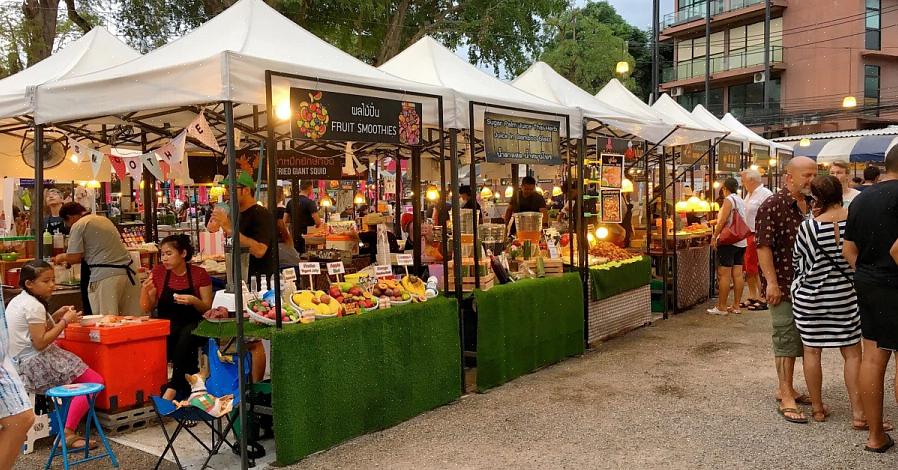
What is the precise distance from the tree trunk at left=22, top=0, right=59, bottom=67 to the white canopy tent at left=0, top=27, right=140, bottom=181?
650 cm

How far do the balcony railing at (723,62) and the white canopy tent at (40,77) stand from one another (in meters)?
33.5

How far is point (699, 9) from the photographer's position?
39969 mm

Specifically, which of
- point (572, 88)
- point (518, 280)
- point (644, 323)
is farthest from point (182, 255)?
point (644, 323)

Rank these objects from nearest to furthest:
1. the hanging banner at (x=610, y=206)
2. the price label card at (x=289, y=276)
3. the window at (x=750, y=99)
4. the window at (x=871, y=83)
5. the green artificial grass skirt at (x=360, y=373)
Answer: the green artificial grass skirt at (x=360, y=373) → the price label card at (x=289, y=276) → the hanging banner at (x=610, y=206) → the window at (x=871, y=83) → the window at (x=750, y=99)

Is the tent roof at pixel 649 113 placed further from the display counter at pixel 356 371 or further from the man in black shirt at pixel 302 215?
the display counter at pixel 356 371

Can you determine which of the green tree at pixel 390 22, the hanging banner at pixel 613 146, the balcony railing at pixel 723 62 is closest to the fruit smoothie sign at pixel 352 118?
the hanging banner at pixel 613 146

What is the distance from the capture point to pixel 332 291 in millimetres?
5680

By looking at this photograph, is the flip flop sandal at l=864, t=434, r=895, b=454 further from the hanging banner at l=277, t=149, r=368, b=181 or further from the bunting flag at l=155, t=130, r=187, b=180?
the hanging banner at l=277, t=149, r=368, b=181

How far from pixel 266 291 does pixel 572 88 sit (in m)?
5.36

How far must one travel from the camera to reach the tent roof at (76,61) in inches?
287

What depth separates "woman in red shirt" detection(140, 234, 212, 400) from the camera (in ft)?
19.7

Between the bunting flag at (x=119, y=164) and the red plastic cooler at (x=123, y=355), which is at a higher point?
the bunting flag at (x=119, y=164)

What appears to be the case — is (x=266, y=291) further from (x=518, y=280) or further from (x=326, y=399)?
(x=518, y=280)

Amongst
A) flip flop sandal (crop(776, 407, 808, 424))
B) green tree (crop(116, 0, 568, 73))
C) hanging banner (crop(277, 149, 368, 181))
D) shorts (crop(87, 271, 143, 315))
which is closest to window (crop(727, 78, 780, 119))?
green tree (crop(116, 0, 568, 73))
